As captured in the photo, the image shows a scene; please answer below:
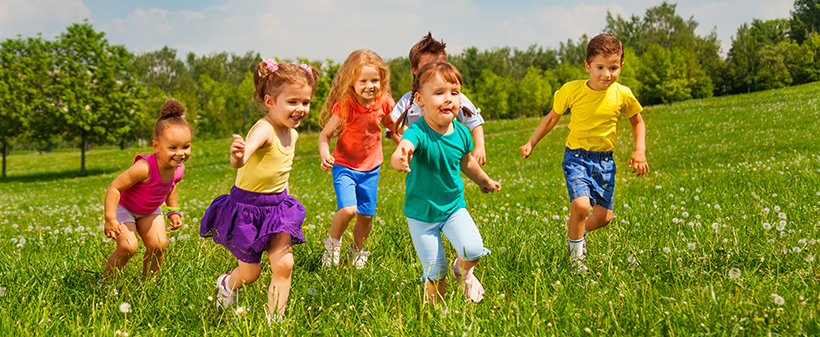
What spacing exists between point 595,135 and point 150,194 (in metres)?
3.96

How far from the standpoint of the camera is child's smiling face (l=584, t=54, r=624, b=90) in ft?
13.8

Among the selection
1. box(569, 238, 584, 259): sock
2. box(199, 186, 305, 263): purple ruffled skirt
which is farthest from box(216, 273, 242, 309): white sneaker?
box(569, 238, 584, 259): sock

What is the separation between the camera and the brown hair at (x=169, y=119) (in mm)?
3664

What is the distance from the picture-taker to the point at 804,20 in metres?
81.6

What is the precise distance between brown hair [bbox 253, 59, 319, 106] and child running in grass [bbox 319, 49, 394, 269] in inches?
45.2

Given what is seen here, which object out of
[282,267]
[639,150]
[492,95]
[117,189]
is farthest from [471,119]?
Answer: [492,95]

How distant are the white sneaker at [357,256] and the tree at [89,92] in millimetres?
31641

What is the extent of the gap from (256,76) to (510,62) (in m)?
106

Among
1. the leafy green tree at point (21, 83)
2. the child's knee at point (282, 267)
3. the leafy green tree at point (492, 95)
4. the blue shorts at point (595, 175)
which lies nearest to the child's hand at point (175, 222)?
the child's knee at point (282, 267)

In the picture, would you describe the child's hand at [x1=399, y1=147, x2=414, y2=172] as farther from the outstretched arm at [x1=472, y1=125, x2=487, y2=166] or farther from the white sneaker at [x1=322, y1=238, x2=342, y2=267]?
the white sneaker at [x1=322, y1=238, x2=342, y2=267]

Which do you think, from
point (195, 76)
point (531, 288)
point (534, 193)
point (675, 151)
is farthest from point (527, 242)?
point (195, 76)

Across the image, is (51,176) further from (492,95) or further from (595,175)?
(492,95)

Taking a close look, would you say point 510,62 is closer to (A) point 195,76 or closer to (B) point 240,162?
(A) point 195,76

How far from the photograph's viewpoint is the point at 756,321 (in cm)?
245
